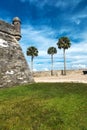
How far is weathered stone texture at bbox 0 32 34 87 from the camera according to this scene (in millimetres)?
18650

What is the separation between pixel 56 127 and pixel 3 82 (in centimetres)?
1008

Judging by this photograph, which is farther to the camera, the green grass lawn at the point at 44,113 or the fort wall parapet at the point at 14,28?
the fort wall parapet at the point at 14,28

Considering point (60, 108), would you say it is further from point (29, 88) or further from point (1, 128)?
point (29, 88)

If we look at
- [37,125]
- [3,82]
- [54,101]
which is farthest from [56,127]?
[3,82]

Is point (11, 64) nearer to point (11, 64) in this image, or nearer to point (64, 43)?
point (11, 64)

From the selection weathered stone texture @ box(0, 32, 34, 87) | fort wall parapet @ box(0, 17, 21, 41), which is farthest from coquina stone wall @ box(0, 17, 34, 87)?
fort wall parapet @ box(0, 17, 21, 41)

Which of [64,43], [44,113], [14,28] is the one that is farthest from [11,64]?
[64,43]

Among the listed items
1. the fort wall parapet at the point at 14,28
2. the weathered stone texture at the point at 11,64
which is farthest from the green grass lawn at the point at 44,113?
the fort wall parapet at the point at 14,28

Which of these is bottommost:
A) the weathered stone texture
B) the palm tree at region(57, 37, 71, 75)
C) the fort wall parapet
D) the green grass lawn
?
the green grass lawn

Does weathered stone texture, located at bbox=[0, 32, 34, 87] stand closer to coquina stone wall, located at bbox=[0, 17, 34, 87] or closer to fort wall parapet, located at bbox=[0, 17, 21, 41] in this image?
coquina stone wall, located at bbox=[0, 17, 34, 87]

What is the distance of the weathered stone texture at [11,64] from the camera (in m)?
18.6

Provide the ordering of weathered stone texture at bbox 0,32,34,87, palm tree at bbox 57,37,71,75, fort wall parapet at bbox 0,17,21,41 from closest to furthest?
weathered stone texture at bbox 0,32,34,87 → fort wall parapet at bbox 0,17,21,41 → palm tree at bbox 57,37,71,75

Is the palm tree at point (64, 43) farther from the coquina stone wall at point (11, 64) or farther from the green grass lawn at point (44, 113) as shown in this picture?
the green grass lawn at point (44, 113)

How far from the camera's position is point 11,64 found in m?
19.8
